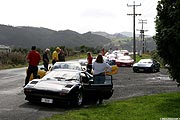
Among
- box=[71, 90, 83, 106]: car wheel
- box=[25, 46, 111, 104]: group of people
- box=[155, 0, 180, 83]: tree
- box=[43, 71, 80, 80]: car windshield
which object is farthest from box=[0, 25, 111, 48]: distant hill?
box=[71, 90, 83, 106]: car wheel

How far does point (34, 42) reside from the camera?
150 metres

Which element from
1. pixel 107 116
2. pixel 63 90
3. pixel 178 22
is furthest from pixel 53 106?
pixel 178 22

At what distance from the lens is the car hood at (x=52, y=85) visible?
1154 cm

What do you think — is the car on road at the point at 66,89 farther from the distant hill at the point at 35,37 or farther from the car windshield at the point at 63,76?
the distant hill at the point at 35,37

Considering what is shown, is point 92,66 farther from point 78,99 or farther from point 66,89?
point 66,89

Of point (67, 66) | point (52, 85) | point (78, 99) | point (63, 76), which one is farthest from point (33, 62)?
point (78, 99)

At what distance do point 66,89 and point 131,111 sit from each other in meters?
2.17

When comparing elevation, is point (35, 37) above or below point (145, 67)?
above

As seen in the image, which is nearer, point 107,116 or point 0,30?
point 107,116

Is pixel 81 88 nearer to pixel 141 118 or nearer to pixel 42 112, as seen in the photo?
pixel 42 112

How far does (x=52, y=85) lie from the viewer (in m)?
11.8

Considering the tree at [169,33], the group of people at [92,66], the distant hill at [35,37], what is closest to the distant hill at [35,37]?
the distant hill at [35,37]

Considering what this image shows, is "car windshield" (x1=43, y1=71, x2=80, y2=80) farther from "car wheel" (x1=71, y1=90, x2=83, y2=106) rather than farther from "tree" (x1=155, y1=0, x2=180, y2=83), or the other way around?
"tree" (x1=155, y1=0, x2=180, y2=83)

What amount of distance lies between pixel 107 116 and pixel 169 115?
1.80 meters
